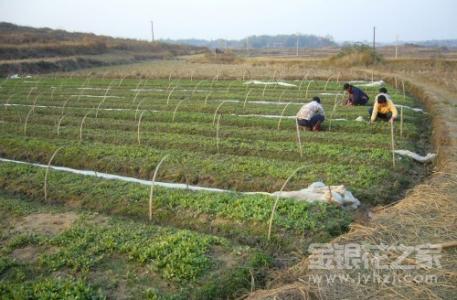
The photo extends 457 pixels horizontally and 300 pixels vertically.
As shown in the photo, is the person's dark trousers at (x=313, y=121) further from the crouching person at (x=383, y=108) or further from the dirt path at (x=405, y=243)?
the dirt path at (x=405, y=243)

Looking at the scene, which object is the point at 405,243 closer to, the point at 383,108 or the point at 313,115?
the point at 313,115

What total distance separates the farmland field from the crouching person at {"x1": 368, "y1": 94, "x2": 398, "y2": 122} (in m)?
0.40

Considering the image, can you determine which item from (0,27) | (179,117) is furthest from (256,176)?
(0,27)

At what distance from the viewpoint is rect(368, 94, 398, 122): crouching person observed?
1275 centimetres

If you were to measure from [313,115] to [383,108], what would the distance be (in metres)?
2.39

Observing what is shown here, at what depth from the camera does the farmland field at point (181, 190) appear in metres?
5.63

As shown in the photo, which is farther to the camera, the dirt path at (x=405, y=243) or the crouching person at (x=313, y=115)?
the crouching person at (x=313, y=115)

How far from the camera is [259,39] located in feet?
609

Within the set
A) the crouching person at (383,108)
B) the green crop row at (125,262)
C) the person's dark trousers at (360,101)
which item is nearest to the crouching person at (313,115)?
the crouching person at (383,108)

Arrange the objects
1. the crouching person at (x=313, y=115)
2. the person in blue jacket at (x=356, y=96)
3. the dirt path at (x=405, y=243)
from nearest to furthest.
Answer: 1. the dirt path at (x=405, y=243)
2. the crouching person at (x=313, y=115)
3. the person in blue jacket at (x=356, y=96)

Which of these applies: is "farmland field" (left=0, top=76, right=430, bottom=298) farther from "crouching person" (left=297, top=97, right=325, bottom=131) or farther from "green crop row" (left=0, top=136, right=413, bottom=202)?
"crouching person" (left=297, top=97, right=325, bottom=131)

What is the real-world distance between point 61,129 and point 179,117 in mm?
4060

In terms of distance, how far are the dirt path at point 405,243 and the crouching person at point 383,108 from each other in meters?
3.53

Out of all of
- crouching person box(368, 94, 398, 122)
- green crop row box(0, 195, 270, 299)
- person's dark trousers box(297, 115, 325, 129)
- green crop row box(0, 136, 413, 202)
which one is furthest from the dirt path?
person's dark trousers box(297, 115, 325, 129)
